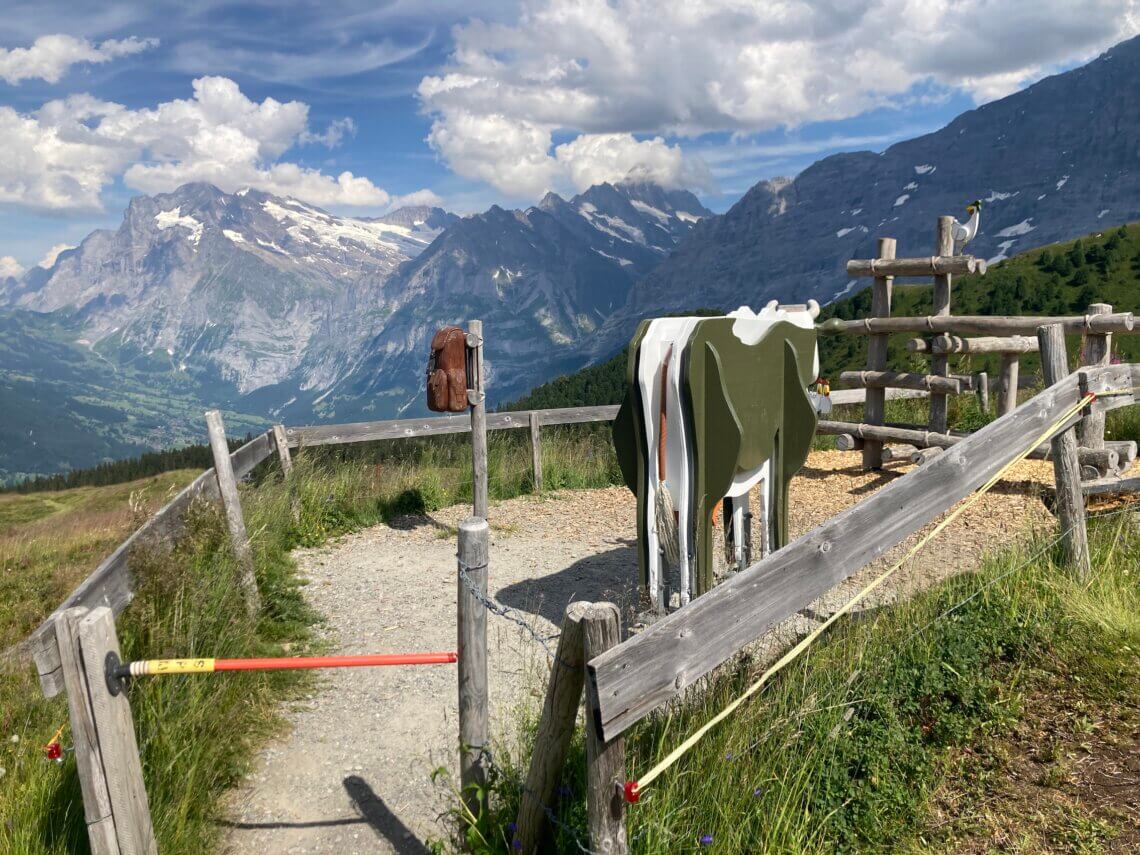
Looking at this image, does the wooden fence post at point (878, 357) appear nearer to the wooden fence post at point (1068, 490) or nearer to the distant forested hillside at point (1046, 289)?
the wooden fence post at point (1068, 490)

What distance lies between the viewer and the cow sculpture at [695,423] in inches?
179

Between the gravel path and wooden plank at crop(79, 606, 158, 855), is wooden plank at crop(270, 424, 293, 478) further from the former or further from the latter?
wooden plank at crop(79, 606, 158, 855)

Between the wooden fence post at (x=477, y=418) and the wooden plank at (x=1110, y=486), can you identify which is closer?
the wooden plank at (x=1110, y=486)

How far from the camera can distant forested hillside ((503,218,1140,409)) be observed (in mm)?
60438

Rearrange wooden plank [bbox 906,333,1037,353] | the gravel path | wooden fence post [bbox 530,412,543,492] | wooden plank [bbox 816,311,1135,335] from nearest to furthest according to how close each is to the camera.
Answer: the gravel path, wooden plank [bbox 816,311,1135,335], wooden plank [bbox 906,333,1037,353], wooden fence post [bbox 530,412,543,492]

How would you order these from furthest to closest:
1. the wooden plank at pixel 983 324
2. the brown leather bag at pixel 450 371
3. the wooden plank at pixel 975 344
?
the wooden plank at pixel 975 344 < the brown leather bag at pixel 450 371 < the wooden plank at pixel 983 324

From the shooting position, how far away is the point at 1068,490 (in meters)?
4.61

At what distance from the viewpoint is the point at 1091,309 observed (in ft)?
26.5

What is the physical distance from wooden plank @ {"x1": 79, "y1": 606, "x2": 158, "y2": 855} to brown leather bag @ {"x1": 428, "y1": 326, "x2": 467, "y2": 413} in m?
5.21

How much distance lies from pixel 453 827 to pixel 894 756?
1.99 metres

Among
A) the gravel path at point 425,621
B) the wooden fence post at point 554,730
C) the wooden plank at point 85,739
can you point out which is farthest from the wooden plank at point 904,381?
the wooden plank at point 85,739

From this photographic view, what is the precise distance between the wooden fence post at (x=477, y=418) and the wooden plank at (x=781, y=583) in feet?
16.7

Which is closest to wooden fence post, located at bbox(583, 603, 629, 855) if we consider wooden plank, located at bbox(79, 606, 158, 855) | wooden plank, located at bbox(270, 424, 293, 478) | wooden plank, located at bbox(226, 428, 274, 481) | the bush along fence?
the bush along fence

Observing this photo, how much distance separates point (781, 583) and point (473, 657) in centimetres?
120
